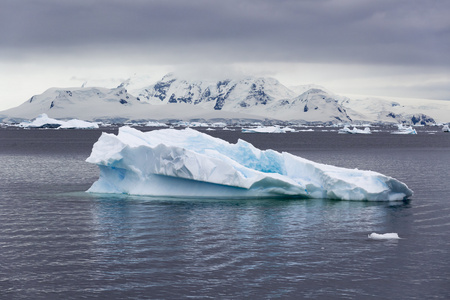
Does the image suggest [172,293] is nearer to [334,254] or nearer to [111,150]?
[334,254]

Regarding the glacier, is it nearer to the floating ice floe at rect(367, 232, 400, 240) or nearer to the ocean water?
the ocean water

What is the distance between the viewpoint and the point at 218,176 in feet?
81.6

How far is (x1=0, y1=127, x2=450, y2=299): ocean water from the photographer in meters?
12.8

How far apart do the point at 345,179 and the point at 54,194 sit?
13570 mm

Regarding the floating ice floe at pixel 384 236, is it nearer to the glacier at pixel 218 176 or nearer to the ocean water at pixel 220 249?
the ocean water at pixel 220 249

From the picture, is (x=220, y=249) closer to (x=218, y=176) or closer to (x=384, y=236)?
(x=384, y=236)

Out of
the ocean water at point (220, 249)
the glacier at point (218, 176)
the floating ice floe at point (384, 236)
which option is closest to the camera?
the ocean water at point (220, 249)

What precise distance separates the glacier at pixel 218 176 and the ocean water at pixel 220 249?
741 mm

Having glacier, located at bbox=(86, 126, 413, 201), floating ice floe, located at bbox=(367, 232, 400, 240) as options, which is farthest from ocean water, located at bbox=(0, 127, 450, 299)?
glacier, located at bbox=(86, 126, 413, 201)

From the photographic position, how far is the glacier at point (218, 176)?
24906 mm

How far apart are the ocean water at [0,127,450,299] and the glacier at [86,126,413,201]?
2.43 feet

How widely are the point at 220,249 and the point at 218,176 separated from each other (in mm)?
8942

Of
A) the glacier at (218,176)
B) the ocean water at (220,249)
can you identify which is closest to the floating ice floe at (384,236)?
the ocean water at (220,249)

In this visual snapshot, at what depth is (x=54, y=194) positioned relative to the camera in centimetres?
2792
